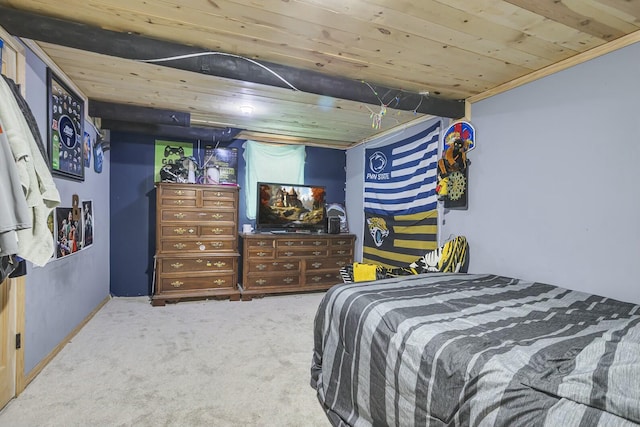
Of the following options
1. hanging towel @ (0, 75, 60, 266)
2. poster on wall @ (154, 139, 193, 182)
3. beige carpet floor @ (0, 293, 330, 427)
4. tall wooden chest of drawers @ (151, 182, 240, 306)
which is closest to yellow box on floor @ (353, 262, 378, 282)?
beige carpet floor @ (0, 293, 330, 427)

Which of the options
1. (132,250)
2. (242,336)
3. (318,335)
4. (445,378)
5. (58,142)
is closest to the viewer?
(445,378)

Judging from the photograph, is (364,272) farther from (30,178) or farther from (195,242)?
(30,178)

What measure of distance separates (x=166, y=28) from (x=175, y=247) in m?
2.57

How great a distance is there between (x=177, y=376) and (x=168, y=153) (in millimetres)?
3023

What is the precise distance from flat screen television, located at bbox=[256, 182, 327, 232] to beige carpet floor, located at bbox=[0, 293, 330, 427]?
154 cm

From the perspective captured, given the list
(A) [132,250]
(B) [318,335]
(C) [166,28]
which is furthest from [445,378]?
(A) [132,250]

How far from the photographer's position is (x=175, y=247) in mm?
3703

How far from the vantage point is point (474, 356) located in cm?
109

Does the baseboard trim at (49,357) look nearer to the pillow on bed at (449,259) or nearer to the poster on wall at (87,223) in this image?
the poster on wall at (87,223)

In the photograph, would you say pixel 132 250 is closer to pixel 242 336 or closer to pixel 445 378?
pixel 242 336

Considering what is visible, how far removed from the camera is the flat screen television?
4395 millimetres

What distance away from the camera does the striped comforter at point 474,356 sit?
875 millimetres

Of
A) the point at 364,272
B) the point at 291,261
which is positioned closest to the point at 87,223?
the point at 291,261

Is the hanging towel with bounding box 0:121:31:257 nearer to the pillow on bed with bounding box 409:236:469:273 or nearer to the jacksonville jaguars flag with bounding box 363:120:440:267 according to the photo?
the pillow on bed with bounding box 409:236:469:273
